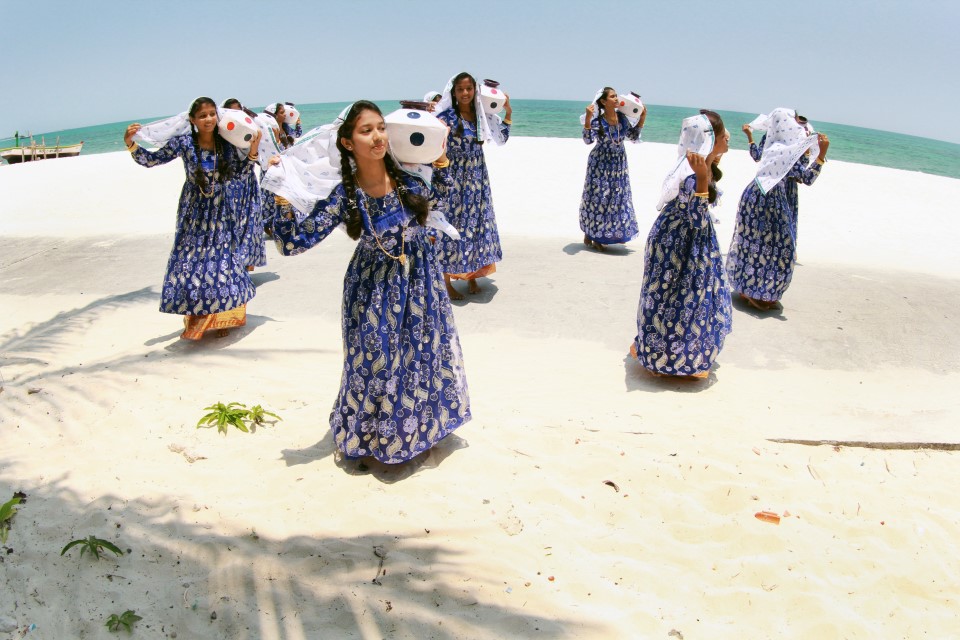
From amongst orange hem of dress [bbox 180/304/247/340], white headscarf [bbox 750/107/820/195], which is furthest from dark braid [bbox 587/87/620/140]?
orange hem of dress [bbox 180/304/247/340]

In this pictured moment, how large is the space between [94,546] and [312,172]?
1948 millimetres

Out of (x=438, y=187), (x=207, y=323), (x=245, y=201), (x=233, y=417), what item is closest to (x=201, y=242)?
(x=245, y=201)

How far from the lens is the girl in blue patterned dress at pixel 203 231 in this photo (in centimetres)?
530

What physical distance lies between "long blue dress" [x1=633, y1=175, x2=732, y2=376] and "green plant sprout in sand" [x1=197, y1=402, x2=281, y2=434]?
268 cm

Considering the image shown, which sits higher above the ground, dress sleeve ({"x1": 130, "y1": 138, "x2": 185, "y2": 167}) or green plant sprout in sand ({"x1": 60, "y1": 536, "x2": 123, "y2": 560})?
dress sleeve ({"x1": 130, "y1": 138, "x2": 185, "y2": 167})

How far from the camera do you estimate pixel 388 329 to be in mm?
3295

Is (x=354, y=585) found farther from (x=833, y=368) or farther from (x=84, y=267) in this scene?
(x=84, y=267)

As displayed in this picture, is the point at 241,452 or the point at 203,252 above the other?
the point at 203,252

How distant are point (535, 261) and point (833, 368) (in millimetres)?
3745

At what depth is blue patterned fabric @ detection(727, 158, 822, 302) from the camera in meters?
6.20

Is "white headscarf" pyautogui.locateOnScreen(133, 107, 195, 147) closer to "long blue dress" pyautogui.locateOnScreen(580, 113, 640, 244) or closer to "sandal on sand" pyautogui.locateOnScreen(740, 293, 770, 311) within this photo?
"long blue dress" pyautogui.locateOnScreen(580, 113, 640, 244)

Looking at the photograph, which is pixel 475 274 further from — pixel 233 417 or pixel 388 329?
pixel 388 329

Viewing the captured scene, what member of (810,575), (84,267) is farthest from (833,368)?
(84,267)

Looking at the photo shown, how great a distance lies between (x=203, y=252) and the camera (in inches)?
215
